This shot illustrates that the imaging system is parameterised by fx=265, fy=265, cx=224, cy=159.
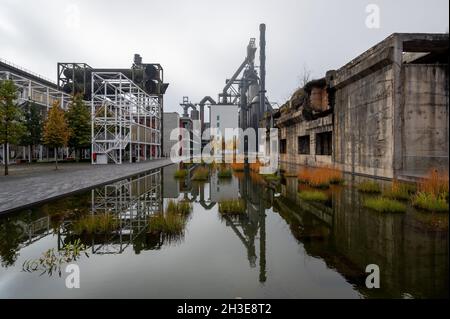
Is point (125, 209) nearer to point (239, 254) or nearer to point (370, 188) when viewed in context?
point (239, 254)

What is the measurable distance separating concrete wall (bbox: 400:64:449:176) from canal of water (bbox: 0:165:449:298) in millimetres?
6906

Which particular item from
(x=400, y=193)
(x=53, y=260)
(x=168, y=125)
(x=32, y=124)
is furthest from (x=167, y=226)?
(x=168, y=125)

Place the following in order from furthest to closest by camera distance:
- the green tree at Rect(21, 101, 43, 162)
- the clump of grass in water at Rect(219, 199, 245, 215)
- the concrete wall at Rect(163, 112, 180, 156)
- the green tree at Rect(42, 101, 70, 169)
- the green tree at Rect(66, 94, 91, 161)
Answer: the concrete wall at Rect(163, 112, 180, 156) < the green tree at Rect(66, 94, 91, 161) < the green tree at Rect(21, 101, 43, 162) < the green tree at Rect(42, 101, 70, 169) < the clump of grass in water at Rect(219, 199, 245, 215)

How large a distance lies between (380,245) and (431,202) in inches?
130

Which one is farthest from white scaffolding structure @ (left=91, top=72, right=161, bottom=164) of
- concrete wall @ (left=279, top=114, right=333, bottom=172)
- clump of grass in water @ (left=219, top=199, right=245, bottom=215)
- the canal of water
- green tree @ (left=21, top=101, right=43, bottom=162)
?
clump of grass in water @ (left=219, top=199, right=245, bottom=215)

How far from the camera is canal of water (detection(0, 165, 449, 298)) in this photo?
3.45m

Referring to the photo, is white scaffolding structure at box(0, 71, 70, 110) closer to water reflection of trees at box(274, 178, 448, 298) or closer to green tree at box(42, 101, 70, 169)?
green tree at box(42, 101, 70, 169)

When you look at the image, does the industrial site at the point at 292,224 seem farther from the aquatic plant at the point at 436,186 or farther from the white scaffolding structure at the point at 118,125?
the white scaffolding structure at the point at 118,125

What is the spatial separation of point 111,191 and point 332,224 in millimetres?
9203

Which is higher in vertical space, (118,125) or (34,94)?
(34,94)

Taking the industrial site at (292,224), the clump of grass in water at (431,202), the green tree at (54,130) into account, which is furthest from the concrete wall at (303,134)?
the green tree at (54,130)

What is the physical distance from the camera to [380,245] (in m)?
4.80

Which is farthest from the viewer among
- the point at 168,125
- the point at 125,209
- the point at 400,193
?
the point at 168,125
